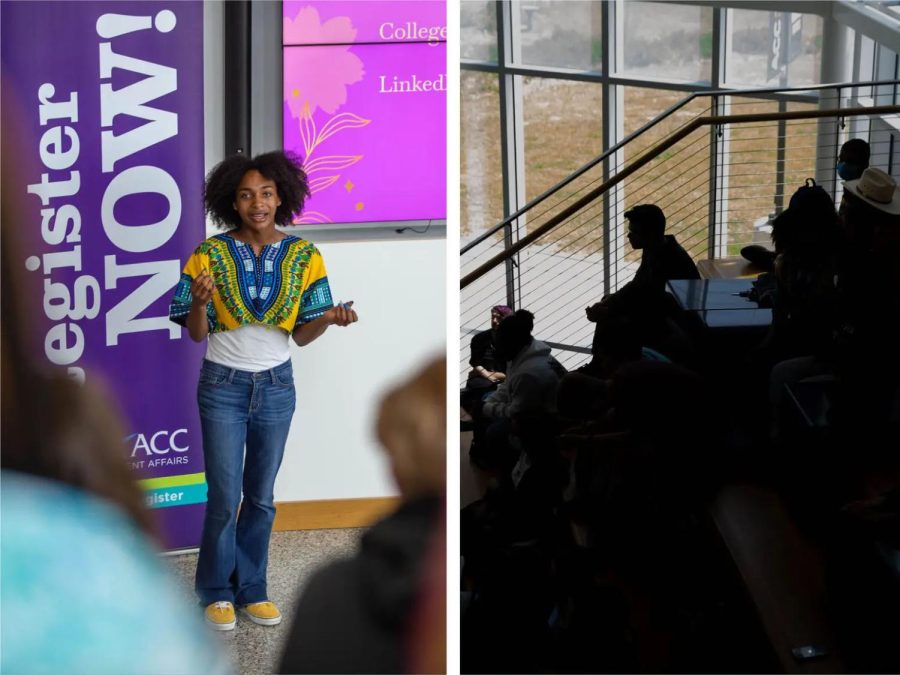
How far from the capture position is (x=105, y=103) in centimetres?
267

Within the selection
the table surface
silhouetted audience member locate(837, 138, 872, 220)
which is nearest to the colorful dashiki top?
the table surface

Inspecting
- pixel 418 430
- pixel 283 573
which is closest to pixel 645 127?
pixel 418 430

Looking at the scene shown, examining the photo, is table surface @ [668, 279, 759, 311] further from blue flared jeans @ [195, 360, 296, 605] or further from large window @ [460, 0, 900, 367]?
blue flared jeans @ [195, 360, 296, 605]

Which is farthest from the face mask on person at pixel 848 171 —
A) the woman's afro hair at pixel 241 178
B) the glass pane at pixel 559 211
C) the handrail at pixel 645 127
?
the woman's afro hair at pixel 241 178

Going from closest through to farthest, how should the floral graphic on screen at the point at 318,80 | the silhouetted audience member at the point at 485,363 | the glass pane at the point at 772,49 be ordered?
1. the glass pane at the point at 772,49
2. the silhouetted audience member at the point at 485,363
3. the floral graphic on screen at the point at 318,80

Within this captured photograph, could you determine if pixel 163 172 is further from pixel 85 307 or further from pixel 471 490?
pixel 471 490

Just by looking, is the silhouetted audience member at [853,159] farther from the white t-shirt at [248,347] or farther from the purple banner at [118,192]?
the purple banner at [118,192]

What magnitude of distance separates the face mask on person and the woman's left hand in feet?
3.20

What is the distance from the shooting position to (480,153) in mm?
2635

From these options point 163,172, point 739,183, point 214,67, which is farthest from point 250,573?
point 739,183

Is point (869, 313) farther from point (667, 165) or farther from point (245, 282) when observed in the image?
point (245, 282)

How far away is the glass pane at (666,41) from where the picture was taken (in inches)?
94.8

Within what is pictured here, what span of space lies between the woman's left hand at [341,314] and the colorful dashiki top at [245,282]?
75mm

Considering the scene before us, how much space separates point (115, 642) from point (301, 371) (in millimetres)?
663
